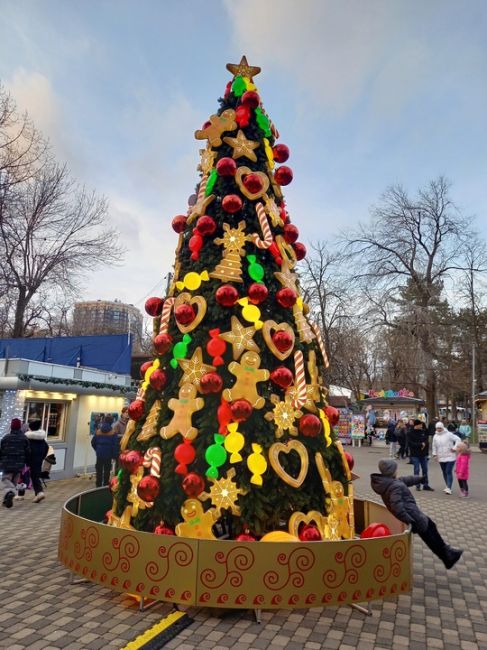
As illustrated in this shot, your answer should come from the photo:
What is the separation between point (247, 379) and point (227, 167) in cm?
246

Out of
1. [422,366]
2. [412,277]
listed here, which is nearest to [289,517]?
[422,366]

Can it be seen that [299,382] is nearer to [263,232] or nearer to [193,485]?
[193,485]

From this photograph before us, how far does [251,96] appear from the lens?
18.5 ft

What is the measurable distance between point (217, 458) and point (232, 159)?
3411mm

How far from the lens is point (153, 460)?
4684 mm

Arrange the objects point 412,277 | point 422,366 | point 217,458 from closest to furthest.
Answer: point 217,458, point 422,366, point 412,277

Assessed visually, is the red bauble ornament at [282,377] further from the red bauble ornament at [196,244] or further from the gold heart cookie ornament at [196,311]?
the red bauble ornament at [196,244]

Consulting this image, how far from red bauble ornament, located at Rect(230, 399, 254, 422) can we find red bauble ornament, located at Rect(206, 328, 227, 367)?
0.54m

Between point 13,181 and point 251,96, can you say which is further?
point 13,181

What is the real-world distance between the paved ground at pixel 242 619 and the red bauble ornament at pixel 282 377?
209 cm

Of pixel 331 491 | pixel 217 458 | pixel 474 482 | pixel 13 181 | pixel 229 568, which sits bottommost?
pixel 474 482

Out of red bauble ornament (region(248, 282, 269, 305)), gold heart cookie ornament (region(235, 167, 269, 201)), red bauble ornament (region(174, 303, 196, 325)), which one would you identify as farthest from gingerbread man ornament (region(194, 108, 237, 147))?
red bauble ornament (region(174, 303, 196, 325))

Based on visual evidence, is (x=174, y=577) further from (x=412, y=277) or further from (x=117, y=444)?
(x=412, y=277)

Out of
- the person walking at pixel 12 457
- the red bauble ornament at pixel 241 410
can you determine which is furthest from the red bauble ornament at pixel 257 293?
the person walking at pixel 12 457
